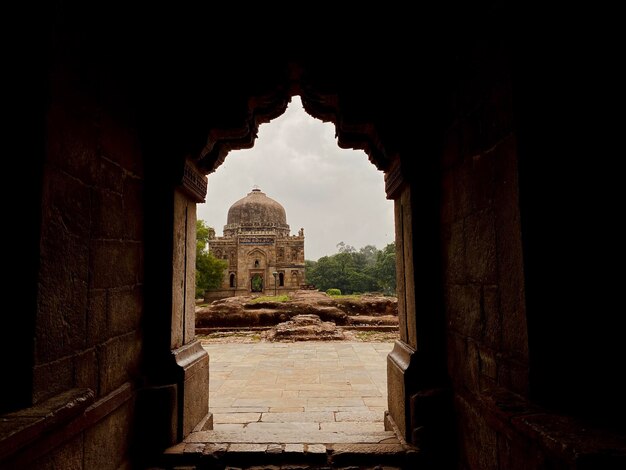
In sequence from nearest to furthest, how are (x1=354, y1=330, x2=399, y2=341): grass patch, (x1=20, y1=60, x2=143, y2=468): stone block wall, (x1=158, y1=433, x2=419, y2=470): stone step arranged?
(x1=20, y1=60, x2=143, y2=468): stone block wall
(x1=158, y1=433, x2=419, y2=470): stone step
(x1=354, y1=330, x2=399, y2=341): grass patch

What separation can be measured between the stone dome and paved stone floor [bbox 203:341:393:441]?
110ft

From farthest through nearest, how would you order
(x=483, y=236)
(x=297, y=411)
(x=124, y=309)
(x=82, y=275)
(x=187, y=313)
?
(x=297, y=411) < (x=187, y=313) < (x=124, y=309) < (x=483, y=236) < (x=82, y=275)

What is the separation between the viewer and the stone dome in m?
A: 41.1

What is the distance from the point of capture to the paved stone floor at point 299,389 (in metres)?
3.35

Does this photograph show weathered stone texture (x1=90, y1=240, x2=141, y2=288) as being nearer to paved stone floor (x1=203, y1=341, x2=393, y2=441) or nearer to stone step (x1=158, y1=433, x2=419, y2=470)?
stone step (x1=158, y1=433, x2=419, y2=470)

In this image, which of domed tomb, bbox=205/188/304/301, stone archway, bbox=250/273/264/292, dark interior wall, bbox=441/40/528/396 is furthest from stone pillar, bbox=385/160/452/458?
stone archway, bbox=250/273/264/292

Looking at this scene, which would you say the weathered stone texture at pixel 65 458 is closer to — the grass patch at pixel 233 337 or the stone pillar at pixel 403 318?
the stone pillar at pixel 403 318

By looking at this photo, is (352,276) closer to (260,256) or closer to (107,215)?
(260,256)

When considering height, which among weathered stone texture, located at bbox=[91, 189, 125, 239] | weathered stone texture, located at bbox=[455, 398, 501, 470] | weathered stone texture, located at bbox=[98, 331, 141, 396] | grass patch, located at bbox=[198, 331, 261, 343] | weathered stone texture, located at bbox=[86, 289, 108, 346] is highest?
weathered stone texture, located at bbox=[91, 189, 125, 239]

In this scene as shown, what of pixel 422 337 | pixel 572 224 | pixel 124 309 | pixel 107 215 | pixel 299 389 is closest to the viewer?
pixel 572 224

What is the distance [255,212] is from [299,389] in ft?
123

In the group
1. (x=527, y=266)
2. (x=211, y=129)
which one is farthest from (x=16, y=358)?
(x=527, y=266)

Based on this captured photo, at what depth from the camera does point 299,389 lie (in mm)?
4637

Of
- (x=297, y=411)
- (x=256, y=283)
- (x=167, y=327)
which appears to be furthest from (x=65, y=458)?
(x=256, y=283)
